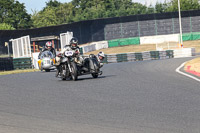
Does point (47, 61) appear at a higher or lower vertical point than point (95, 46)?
lower

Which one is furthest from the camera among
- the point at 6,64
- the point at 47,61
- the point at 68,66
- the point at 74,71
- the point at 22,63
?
the point at 22,63

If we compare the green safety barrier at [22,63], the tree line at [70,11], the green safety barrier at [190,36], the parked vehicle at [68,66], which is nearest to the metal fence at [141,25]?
the green safety barrier at [190,36]

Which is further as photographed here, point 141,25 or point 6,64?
point 141,25

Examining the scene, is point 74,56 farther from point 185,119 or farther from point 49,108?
point 185,119

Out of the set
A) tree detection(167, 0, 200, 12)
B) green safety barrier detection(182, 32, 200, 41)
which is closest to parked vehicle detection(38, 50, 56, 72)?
green safety barrier detection(182, 32, 200, 41)

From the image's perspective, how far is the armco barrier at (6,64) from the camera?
101ft

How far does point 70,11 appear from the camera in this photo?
11431 centimetres

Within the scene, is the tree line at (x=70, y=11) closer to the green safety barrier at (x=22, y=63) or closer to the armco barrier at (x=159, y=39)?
the armco barrier at (x=159, y=39)

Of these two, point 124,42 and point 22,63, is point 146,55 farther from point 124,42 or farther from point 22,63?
point 124,42

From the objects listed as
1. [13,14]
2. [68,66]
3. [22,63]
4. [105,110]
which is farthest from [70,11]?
[105,110]

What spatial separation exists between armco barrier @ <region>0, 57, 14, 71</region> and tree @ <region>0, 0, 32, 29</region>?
2170 inches

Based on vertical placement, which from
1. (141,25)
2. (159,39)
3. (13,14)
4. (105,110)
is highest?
(13,14)

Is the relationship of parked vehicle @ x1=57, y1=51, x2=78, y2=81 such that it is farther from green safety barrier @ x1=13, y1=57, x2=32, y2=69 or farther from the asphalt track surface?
green safety barrier @ x1=13, y1=57, x2=32, y2=69

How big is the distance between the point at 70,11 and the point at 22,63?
271 ft
